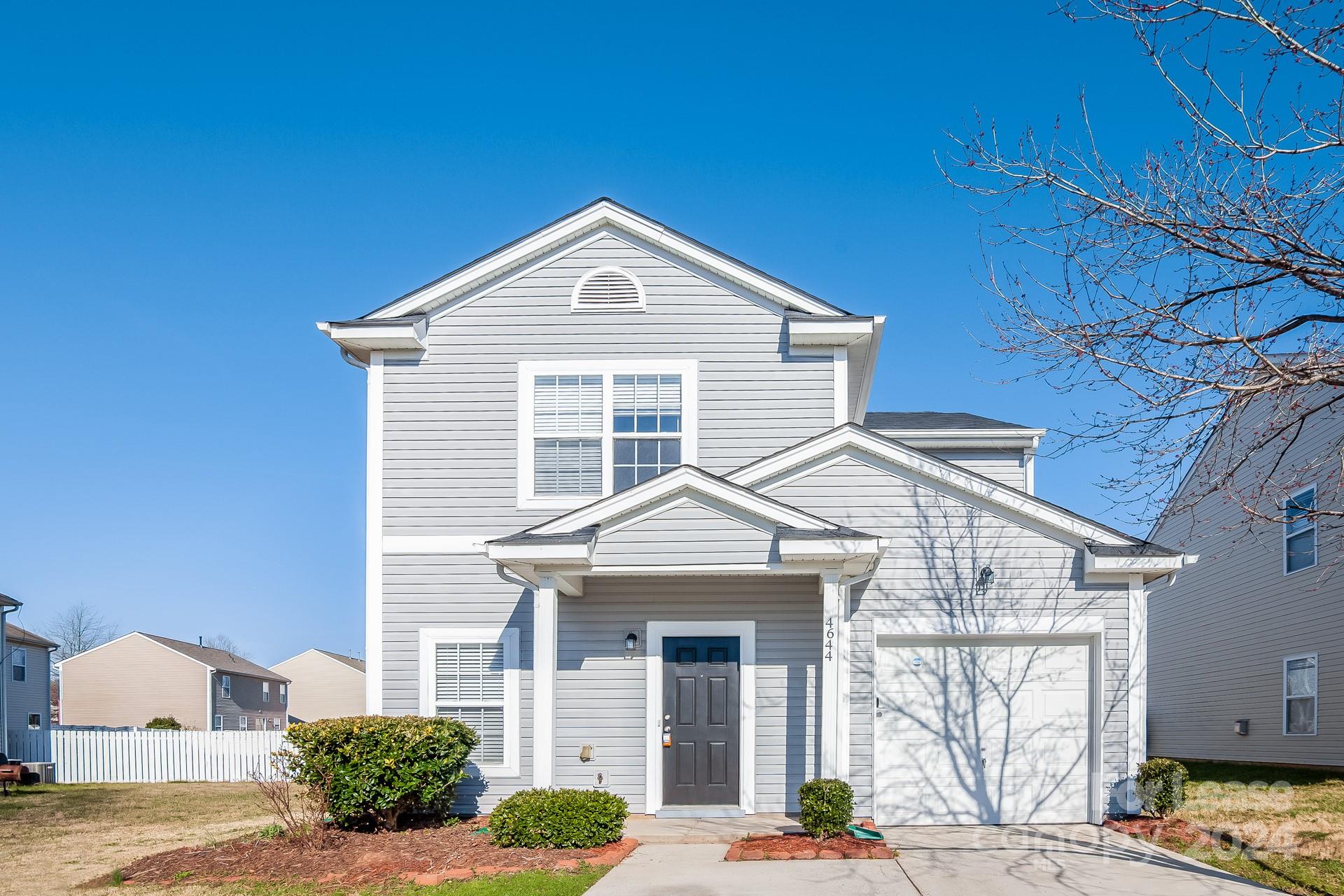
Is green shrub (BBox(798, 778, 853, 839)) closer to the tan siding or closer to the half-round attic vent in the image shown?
the half-round attic vent

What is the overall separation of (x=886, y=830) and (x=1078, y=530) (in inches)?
147

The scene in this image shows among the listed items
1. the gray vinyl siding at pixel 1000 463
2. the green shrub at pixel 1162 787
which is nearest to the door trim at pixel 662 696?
the green shrub at pixel 1162 787

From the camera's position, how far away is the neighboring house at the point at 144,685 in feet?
137

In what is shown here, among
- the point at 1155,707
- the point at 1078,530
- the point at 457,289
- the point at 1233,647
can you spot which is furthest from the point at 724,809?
the point at 1155,707

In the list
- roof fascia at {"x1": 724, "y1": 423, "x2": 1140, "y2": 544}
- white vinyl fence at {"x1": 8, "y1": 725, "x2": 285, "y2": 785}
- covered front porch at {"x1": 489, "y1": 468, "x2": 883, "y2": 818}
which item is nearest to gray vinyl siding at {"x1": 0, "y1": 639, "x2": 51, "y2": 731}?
white vinyl fence at {"x1": 8, "y1": 725, "x2": 285, "y2": 785}

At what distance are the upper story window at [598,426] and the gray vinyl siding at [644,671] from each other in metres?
1.33

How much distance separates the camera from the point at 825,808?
9930 mm

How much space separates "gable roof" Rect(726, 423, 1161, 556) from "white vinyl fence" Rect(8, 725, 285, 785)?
62.6 ft

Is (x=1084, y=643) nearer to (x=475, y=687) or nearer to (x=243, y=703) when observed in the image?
(x=475, y=687)

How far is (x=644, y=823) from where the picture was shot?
11.3 m

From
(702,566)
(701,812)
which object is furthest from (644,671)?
(702,566)

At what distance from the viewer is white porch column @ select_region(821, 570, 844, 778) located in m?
10.6

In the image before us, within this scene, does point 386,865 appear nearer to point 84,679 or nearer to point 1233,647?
point 1233,647

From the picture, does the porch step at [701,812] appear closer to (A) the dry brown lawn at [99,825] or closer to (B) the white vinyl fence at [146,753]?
(A) the dry brown lawn at [99,825]
